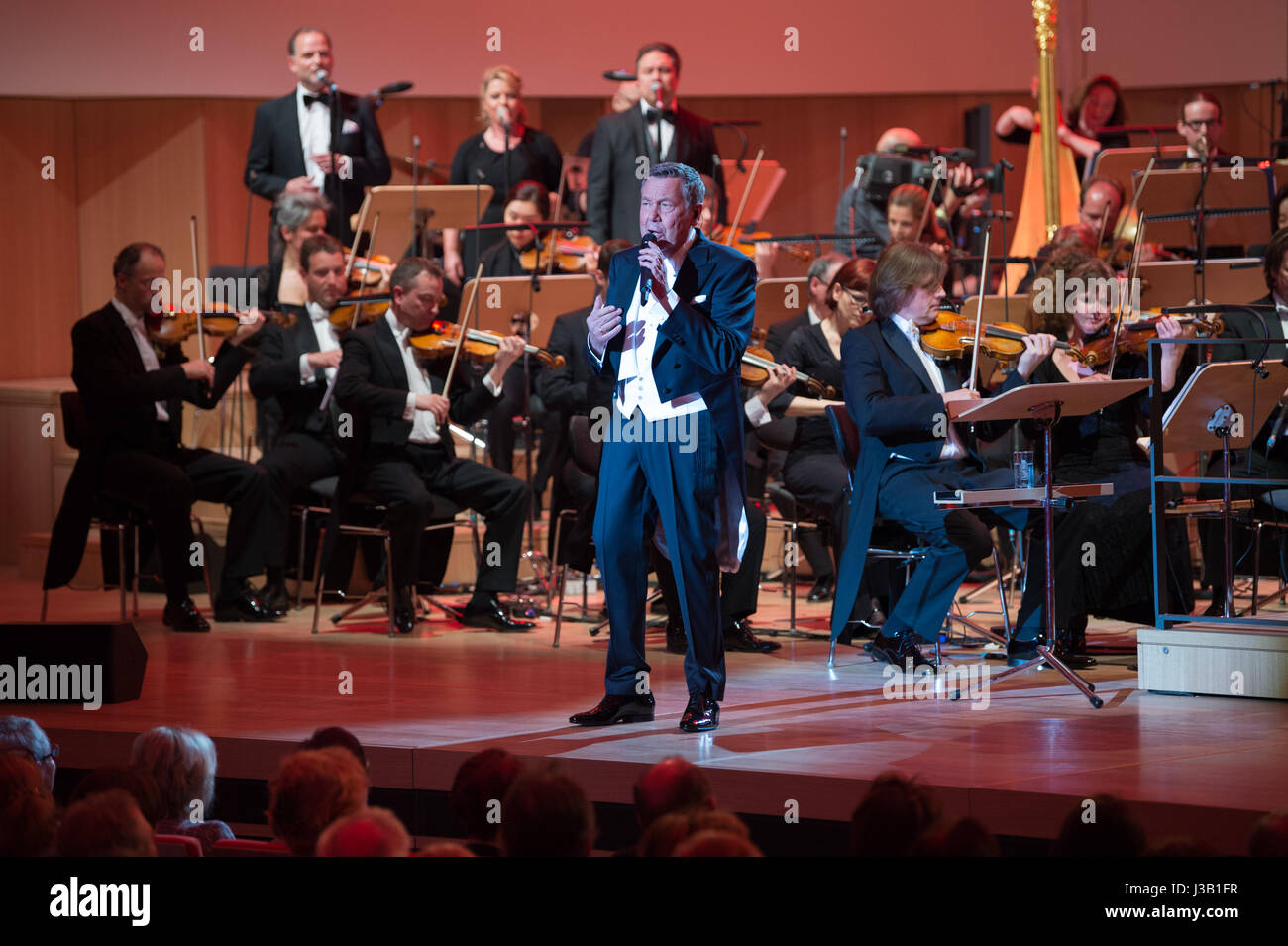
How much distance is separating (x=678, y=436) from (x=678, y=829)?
5.56 ft

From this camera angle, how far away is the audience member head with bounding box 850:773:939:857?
253 cm

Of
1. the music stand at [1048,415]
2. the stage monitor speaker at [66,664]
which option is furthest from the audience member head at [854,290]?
the stage monitor speaker at [66,664]

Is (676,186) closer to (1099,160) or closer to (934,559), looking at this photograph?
(934,559)

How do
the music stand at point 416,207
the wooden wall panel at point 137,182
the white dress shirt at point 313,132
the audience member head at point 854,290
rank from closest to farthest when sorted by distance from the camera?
the audience member head at point 854,290, the music stand at point 416,207, the white dress shirt at point 313,132, the wooden wall panel at point 137,182

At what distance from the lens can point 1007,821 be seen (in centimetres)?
333

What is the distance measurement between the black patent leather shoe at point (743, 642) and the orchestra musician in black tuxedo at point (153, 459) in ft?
5.82

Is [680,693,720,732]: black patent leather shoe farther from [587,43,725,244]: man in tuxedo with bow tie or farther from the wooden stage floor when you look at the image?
[587,43,725,244]: man in tuxedo with bow tie

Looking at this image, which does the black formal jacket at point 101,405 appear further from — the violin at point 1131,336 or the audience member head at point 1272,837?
the audience member head at point 1272,837

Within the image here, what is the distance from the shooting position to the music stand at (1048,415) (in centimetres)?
424

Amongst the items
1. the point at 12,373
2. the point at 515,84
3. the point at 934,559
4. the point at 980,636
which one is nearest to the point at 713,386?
the point at 934,559

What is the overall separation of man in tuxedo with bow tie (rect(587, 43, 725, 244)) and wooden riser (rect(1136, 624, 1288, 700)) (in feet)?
10.5

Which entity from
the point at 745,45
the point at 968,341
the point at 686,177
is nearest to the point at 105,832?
the point at 686,177

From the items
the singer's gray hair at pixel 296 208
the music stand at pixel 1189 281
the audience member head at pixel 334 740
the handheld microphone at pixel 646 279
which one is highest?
the singer's gray hair at pixel 296 208

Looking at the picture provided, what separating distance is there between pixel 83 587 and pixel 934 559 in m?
3.81
